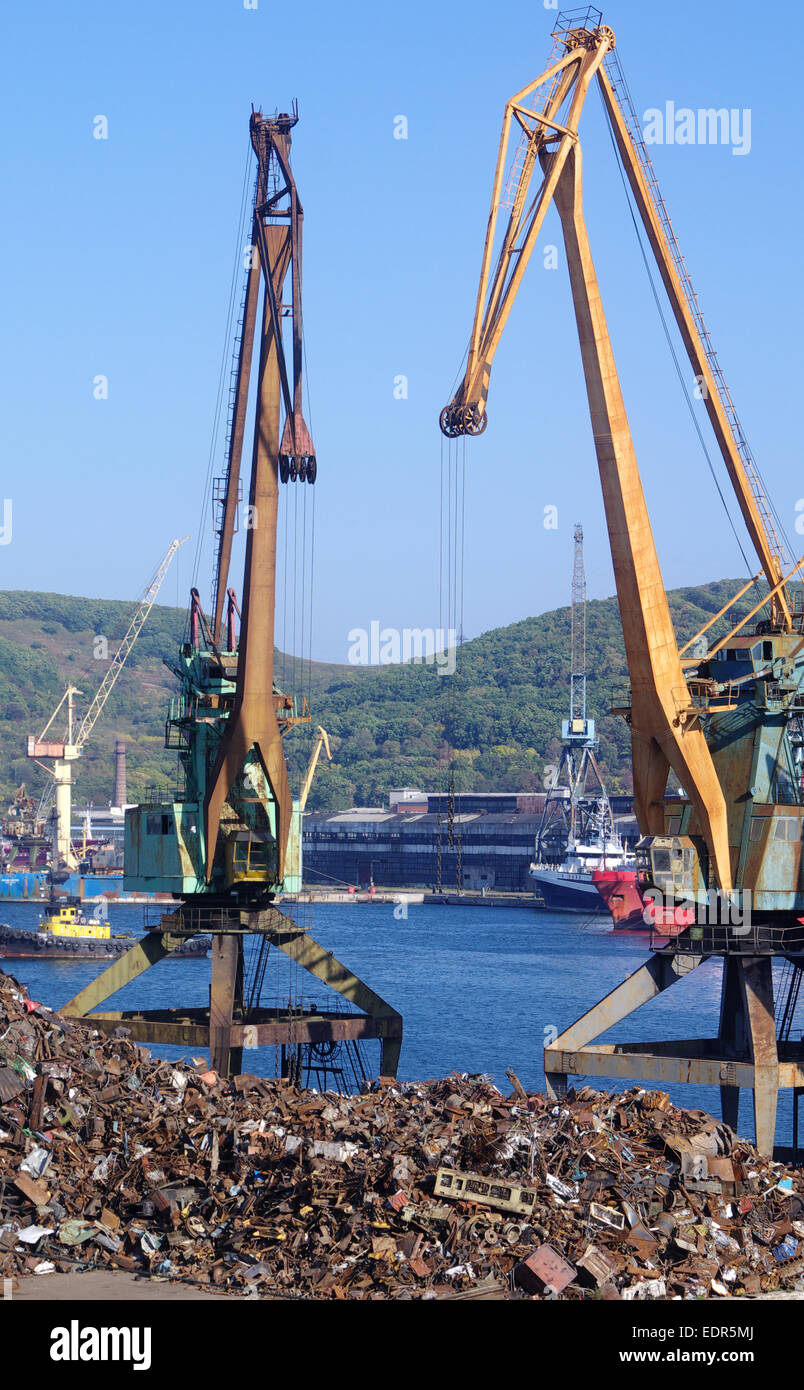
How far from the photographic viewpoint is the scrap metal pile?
80.7ft

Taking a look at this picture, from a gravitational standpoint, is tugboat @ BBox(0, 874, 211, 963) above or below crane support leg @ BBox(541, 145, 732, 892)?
below

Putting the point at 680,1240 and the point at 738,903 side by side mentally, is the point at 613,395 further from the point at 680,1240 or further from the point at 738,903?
the point at 680,1240

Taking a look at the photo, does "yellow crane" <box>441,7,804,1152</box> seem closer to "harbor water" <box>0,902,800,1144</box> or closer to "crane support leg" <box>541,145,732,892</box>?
"crane support leg" <box>541,145,732,892</box>

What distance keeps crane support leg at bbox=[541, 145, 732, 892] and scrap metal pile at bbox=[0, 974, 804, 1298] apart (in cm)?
1001

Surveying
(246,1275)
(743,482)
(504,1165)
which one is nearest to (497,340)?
(743,482)

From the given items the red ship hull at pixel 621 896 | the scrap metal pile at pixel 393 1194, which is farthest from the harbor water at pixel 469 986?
the scrap metal pile at pixel 393 1194

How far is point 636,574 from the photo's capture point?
3959cm

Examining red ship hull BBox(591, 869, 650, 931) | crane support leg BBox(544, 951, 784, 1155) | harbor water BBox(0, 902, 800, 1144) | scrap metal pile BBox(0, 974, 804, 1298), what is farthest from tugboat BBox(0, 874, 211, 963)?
scrap metal pile BBox(0, 974, 804, 1298)

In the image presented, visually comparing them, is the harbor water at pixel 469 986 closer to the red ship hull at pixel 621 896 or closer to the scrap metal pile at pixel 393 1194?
the red ship hull at pixel 621 896

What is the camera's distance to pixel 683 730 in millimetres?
39625

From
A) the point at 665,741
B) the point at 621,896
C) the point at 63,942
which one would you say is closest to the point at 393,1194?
the point at 665,741

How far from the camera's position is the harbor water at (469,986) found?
67.6 m

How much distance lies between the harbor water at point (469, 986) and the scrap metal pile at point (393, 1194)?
2187 centimetres

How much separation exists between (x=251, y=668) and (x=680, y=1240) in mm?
23154
